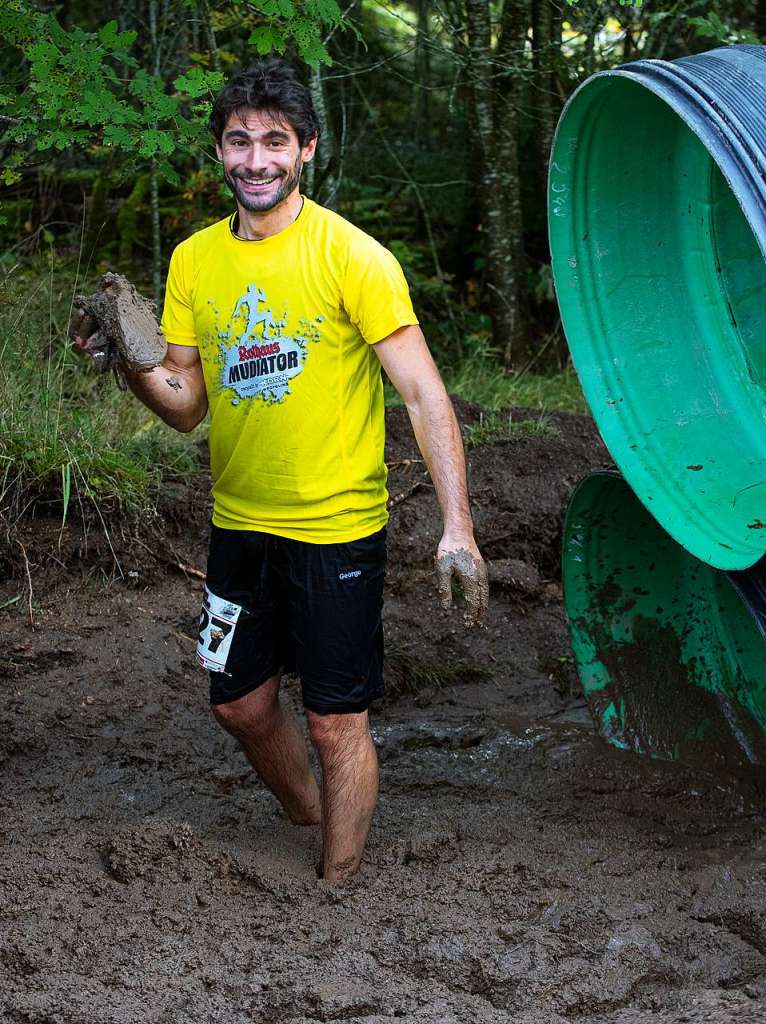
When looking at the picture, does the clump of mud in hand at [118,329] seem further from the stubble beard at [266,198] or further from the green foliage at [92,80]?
the green foliage at [92,80]

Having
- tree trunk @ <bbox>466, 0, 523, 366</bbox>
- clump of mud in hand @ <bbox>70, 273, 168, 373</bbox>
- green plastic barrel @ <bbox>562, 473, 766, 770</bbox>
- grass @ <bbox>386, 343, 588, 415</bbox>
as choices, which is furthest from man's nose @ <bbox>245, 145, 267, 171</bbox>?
tree trunk @ <bbox>466, 0, 523, 366</bbox>

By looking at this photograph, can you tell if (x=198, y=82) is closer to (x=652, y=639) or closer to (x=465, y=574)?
(x=465, y=574)

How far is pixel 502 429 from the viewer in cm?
593

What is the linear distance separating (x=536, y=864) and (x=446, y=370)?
438 cm

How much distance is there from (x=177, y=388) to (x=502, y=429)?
284 cm

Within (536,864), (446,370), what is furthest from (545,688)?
(446,370)

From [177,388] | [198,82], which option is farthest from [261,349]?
[198,82]

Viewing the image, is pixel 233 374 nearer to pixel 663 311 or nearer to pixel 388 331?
pixel 388 331

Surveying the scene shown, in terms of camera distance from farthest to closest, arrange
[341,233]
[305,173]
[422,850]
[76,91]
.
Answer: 1. [305,173]
2. [76,91]
3. [422,850]
4. [341,233]

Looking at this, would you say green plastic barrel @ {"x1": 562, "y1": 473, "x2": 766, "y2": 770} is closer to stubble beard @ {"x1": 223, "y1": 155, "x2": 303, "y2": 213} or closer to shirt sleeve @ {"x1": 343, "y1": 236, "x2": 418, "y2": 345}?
shirt sleeve @ {"x1": 343, "y1": 236, "x2": 418, "y2": 345}

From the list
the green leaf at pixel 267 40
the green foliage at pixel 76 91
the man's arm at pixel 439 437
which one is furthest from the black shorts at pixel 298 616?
the green leaf at pixel 267 40

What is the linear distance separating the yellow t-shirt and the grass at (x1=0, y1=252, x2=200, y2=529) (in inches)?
64.0

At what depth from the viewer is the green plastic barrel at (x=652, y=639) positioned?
156 inches

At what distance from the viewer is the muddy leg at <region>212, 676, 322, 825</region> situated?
339 cm
